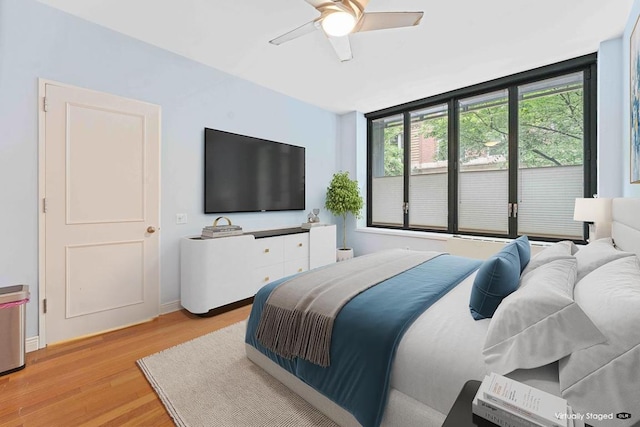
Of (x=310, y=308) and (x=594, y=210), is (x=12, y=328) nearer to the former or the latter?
(x=310, y=308)

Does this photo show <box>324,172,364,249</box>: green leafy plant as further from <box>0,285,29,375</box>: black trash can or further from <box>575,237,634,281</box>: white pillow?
<box>0,285,29,375</box>: black trash can

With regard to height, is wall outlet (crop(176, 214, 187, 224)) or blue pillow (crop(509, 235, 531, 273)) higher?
wall outlet (crop(176, 214, 187, 224))

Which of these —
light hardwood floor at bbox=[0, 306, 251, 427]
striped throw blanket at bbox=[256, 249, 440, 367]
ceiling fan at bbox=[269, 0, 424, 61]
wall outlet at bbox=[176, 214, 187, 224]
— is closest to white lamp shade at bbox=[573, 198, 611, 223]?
striped throw blanket at bbox=[256, 249, 440, 367]

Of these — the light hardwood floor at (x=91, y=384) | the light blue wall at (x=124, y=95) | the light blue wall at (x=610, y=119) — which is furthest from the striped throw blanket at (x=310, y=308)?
the light blue wall at (x=610, y=119)

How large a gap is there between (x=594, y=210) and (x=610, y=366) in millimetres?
2092

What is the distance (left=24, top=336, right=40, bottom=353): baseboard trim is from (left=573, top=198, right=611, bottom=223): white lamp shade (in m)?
4.64

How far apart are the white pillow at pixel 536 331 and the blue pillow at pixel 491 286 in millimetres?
163

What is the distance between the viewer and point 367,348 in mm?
1345

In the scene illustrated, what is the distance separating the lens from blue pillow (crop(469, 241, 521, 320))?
1405 mm

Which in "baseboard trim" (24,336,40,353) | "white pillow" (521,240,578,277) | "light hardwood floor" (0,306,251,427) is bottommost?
"light hardwood floor" (0,306,251,427)

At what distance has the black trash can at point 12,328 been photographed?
6.61ft

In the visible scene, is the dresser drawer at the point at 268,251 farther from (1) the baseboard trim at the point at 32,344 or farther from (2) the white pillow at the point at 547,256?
(2) the white pillow at the point at 547,256

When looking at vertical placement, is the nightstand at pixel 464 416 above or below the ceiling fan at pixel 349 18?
below

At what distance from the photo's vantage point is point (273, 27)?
263 cm
